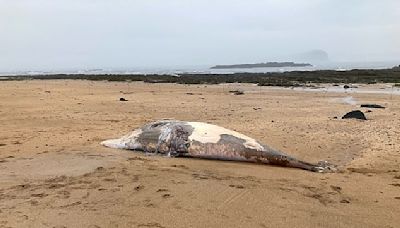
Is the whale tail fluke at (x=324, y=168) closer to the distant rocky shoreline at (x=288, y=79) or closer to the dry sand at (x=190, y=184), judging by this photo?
the dry sand at (x=190, y=184)

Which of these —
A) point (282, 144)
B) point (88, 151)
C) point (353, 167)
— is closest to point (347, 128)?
point (282, 144)

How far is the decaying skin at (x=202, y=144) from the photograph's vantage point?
24.5 feet

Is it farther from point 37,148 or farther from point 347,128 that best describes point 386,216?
point 347,128

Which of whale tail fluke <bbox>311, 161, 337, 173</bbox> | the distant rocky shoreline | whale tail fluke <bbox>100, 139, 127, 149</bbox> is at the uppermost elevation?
whale tail fluke <bbox>100, 139, 127, 149</bbox>

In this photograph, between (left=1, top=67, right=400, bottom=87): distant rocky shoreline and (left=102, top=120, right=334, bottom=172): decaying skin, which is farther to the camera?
(left=1, top=67, right=400, bottom=87): distant rocky shoreline

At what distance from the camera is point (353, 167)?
24.2 ft

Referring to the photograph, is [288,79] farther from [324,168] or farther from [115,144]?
[324,168]

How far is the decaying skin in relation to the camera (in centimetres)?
748

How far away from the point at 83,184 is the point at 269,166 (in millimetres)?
2977

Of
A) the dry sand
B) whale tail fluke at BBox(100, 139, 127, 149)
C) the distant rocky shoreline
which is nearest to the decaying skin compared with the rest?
whale tail fluke at BBox(100, 139, 127, 149)

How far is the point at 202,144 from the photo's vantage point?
7906mm

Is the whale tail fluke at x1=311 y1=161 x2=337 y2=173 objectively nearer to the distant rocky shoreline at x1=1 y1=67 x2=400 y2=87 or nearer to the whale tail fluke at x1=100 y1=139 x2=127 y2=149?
the whale tail fluke at x1=100 y1=139 x2=127 y2=149

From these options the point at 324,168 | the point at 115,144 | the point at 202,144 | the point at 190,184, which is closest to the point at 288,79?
the point at 115,144

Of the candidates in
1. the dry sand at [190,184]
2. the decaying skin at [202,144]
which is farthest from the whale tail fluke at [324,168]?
the dry sand at [190,184]
